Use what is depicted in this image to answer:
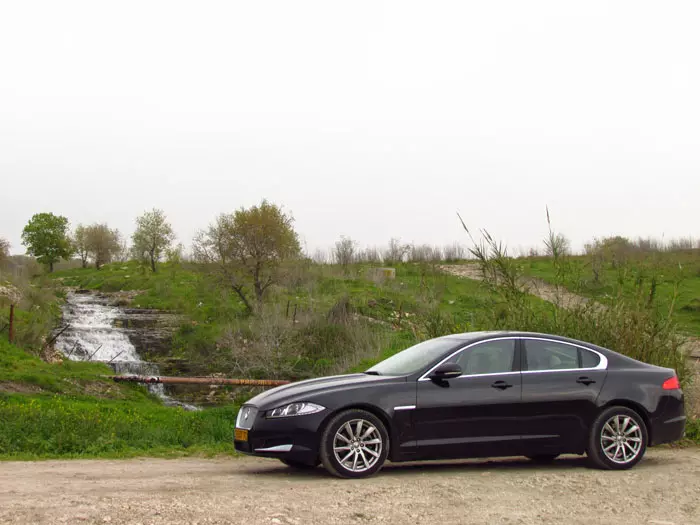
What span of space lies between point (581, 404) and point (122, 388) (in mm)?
17072

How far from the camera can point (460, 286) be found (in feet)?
153

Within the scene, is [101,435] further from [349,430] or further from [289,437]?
[349,430]

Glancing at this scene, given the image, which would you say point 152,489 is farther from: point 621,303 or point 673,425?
point 621,303

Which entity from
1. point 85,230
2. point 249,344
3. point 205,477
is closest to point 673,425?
point 205,477

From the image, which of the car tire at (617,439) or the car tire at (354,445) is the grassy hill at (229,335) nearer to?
the car tire at (354,445)

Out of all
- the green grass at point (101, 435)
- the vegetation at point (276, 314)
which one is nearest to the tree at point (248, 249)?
the vegetation at point (276, 314)

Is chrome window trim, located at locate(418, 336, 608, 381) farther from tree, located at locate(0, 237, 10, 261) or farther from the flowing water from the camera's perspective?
tree, located at locate(0, 237, 10, 261)

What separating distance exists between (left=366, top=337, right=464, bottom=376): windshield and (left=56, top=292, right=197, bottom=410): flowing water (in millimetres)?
15759

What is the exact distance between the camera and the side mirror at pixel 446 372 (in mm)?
9586

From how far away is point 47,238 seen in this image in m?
80.3

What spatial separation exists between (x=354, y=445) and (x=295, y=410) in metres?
0.80

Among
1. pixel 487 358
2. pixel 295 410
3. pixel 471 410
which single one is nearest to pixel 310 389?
pixel 295 410

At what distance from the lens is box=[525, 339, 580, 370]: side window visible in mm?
10195

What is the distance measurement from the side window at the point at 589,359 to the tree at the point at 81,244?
7928 cm
